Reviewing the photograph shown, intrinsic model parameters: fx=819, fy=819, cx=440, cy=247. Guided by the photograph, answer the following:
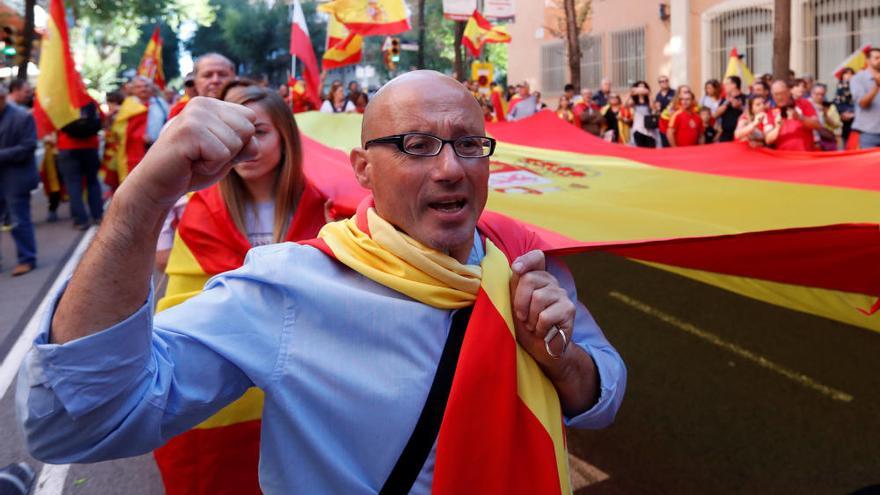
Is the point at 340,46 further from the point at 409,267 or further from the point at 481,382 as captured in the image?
the point at 481,382

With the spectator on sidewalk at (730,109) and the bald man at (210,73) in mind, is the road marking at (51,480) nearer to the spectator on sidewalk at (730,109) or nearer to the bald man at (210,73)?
the bald man at (210,73)

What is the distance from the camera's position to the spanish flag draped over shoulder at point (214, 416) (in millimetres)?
2840

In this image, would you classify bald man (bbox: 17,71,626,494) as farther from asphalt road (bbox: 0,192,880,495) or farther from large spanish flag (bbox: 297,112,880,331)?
asphalt road (bbox: 0,192,880,495)

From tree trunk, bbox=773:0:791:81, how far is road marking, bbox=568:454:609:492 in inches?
425

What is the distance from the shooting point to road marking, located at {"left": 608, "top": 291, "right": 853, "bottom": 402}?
4704 millimetres

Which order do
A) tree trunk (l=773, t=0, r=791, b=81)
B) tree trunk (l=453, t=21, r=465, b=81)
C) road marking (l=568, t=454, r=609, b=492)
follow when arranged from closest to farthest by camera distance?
road marking (l=568, t=454, r=609, b=492), tree trunk (l=773, t=0, r=791, b=81), tree trunk (l=453, t=21, r=465, b=81)

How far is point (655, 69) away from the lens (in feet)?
80.4

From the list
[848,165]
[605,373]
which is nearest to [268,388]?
[605,373]

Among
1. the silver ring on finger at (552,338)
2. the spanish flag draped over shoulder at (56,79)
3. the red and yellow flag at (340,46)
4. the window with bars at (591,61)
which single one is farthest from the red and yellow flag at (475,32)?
the silver ring on finger at (552,338)

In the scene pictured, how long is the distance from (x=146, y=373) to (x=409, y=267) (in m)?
0.54

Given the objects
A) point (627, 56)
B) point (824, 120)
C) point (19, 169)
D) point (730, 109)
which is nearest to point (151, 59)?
point (19, 169)

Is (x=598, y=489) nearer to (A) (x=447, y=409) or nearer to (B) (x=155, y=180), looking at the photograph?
(A) (x=447, y=409)

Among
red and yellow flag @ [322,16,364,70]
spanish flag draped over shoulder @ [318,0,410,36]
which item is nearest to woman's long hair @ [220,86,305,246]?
spanish flag draped over shoulder @ [318,0,410,36]

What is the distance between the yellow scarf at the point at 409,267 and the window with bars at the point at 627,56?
81.4 feet
